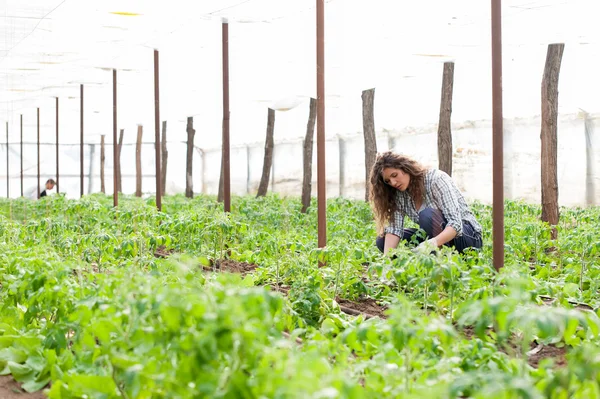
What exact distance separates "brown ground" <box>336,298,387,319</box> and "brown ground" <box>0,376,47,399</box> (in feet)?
8.29

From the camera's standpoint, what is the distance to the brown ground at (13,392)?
379cm

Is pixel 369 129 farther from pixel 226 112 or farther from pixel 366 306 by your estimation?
pixel 366 306

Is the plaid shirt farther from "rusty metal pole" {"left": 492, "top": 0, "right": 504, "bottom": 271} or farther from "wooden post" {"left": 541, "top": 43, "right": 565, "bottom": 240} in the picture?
"wooden post" {"left": 541, "top": 43, "right": 565, "bottom": 240}

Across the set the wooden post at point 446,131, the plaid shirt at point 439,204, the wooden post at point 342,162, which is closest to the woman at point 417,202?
the plaid shirt at point 439,204

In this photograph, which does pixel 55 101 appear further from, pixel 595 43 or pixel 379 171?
pixel 379 171

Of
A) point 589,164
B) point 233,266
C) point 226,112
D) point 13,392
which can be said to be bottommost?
point 13,392

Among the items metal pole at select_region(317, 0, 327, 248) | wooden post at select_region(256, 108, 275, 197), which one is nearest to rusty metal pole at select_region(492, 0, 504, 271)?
metal pole at select_region(317, 0, 327, 248)

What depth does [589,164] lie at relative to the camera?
44.2ft

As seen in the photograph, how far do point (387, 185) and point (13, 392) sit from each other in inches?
134

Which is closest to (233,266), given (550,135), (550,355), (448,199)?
(448,199)

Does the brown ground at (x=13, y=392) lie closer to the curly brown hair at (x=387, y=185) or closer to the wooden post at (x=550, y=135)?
the curly brown hair at (x=387, y=185)

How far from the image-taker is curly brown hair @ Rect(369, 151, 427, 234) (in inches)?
233

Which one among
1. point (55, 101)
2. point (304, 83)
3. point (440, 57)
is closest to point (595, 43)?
point (440, 57)

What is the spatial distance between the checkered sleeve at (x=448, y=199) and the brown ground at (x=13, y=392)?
3372mm
